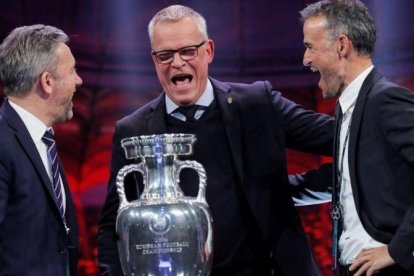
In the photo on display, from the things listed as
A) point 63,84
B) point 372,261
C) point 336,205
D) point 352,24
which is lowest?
point 372,261

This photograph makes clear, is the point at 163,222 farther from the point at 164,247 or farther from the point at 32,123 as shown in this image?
the point at 32,123

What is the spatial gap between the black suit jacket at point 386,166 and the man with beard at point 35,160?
88cm

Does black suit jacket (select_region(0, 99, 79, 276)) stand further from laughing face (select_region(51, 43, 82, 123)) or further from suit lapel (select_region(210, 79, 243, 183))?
suit lapel (select_region(210, 79, 243, 183))

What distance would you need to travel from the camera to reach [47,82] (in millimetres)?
2230

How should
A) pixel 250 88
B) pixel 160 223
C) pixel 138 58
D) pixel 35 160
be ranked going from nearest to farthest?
pixel 160 223 → pixel 35 160 → pixel 250 88 → pixel 138 58

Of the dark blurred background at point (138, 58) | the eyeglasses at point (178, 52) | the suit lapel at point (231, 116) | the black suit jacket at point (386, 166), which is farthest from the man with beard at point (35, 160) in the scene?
the dark blurred background at point (138, 58)

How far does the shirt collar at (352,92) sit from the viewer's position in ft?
6.84

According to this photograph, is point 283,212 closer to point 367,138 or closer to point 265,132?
point 265,132

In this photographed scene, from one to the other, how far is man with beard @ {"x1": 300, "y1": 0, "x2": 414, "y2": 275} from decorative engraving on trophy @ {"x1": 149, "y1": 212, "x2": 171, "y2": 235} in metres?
0.53

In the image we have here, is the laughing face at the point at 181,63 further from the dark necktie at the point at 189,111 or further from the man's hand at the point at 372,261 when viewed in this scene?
the man's hand at the point at 372,261

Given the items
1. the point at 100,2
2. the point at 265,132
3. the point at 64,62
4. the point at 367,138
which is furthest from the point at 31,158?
the point at 100,2

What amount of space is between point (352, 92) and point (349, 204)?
1.09ft

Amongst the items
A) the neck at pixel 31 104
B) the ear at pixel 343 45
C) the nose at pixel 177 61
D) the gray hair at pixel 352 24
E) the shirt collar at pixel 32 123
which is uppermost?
the gray hair at pixel 352 24

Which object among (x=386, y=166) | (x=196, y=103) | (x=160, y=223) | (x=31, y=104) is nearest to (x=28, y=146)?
(x=31, y=104)
